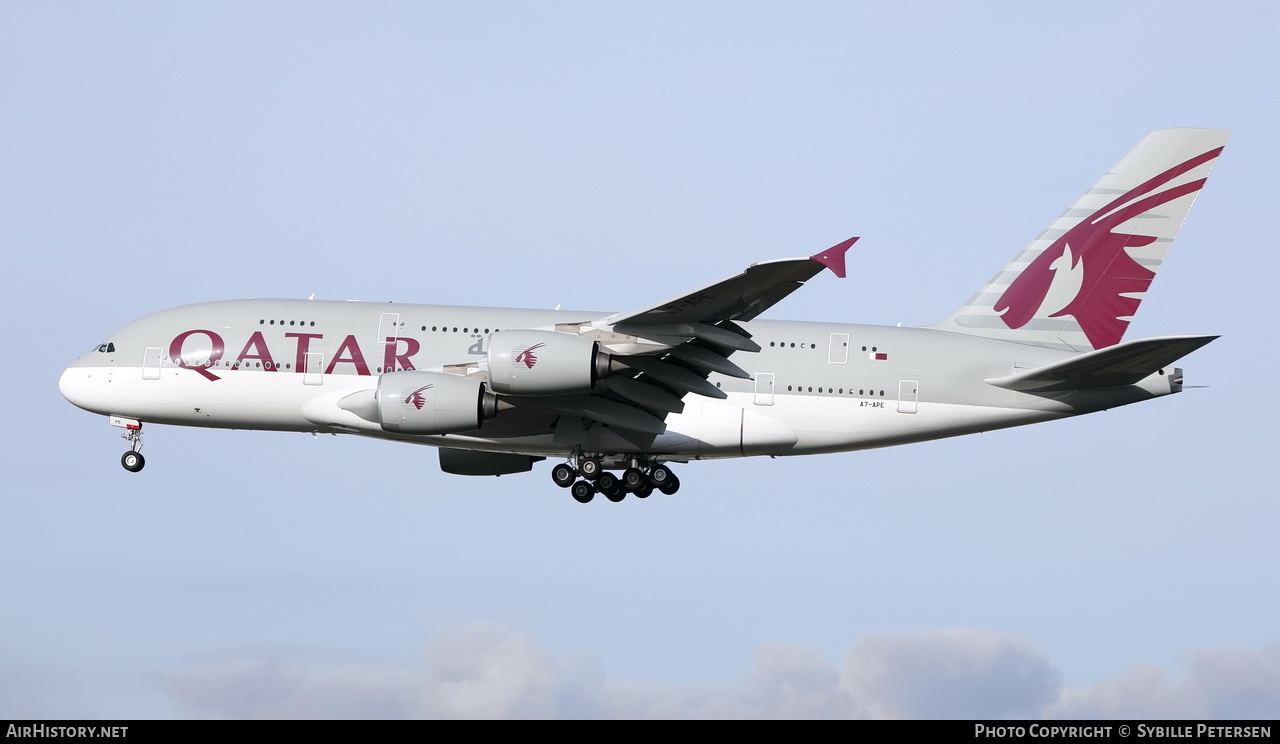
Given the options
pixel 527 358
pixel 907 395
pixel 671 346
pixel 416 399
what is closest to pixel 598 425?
pixel 671 346

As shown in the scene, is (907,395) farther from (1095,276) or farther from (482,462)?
(482,462)

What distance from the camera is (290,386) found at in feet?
108

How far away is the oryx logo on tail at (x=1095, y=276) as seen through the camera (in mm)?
35188

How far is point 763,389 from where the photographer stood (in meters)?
33.0

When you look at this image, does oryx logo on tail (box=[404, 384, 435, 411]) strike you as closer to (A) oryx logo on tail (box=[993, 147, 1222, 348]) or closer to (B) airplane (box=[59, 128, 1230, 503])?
(B) airplane (box=[59, 128, 1230, 503])

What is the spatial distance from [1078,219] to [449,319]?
49.7 ft

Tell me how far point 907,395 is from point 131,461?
17862 millimetres

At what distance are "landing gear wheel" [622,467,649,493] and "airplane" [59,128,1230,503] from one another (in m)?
0.03

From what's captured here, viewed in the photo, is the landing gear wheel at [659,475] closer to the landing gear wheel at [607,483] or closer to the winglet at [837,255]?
the landing gear wheel at [607,483]

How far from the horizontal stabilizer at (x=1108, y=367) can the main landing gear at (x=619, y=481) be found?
7.57m

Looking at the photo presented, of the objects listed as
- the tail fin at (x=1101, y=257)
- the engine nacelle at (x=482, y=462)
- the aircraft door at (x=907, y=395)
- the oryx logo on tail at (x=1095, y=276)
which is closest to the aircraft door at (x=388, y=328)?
the engine nacelle at (x=482, y=462)

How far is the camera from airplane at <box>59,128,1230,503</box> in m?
31.3

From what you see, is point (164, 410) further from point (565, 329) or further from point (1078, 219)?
point (1078, 219)
